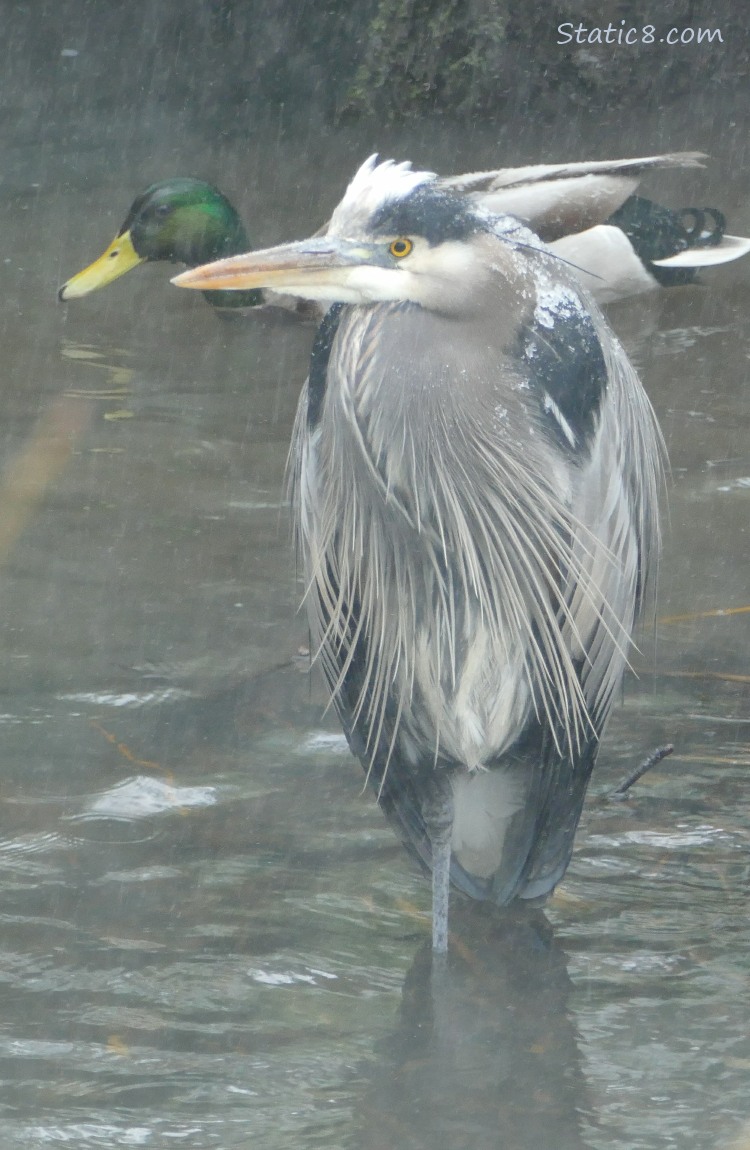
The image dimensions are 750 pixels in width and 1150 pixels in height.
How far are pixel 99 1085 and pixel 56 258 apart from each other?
14.0 feet

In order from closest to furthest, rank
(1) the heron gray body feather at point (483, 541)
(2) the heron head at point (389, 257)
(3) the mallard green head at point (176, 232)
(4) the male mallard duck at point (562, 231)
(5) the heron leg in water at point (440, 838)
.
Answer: (2) the heron head at point (389, 257), (1) the heron gray body feather at point (483, 541), (5) the heron leg in water at point (440, 838), (4) the male mallard duck at point (562, 231), (3) the mallard green head at point (176, 232)

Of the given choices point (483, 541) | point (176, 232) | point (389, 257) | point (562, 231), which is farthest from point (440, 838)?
point (176, 232)

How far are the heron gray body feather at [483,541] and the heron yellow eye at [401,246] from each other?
8 centimetres

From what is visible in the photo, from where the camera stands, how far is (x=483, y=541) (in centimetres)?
213

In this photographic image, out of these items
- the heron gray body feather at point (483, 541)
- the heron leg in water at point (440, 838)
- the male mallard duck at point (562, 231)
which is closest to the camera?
the heron gray body feather at point (483, 541)

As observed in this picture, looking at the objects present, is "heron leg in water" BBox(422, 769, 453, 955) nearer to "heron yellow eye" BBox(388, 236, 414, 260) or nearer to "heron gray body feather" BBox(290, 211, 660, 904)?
"heron gray body feather" BBox(290, 211, 660, 904)

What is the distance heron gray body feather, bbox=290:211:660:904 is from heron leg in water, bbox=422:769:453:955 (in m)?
0.02

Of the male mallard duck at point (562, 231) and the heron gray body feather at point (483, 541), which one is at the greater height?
the male mallard duck at point (562, 231)

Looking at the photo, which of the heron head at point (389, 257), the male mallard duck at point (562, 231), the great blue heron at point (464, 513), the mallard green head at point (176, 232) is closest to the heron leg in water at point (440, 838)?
the great blue heron at point (464, 513)

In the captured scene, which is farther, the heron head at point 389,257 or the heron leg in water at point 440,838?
the heron leg in water at point 440,838

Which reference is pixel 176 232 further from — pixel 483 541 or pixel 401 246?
pixel 401 246

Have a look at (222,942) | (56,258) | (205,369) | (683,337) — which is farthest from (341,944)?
(56,258)

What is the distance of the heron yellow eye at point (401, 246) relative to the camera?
6.07 feet

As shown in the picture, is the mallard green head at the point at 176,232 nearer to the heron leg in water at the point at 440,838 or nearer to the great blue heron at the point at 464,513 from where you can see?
the great blue heron at the point at 464,513
